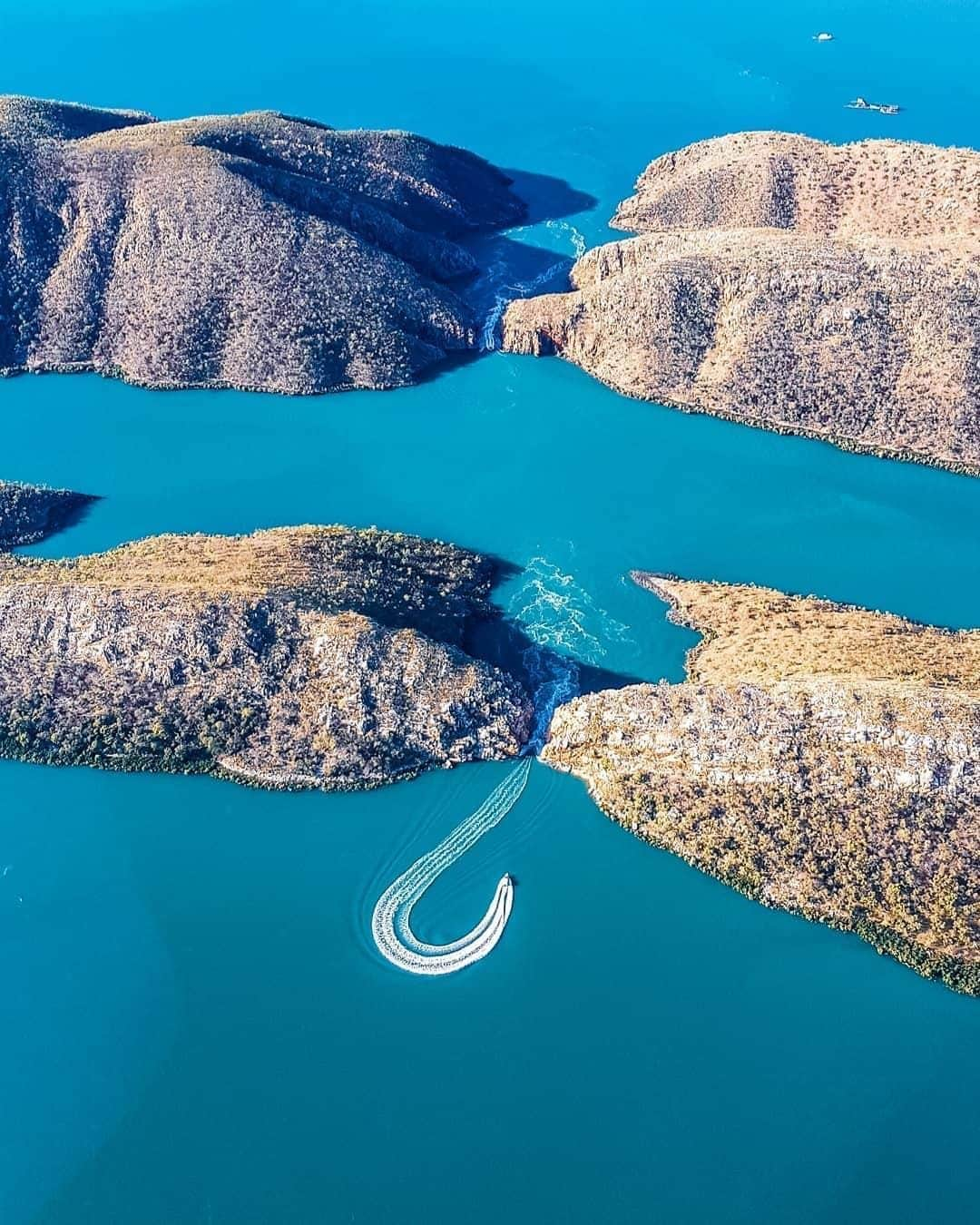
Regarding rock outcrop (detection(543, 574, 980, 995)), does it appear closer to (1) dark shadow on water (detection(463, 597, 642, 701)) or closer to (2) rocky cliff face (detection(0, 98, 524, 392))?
(1) dark shadow on water (detection(463, 597, 642, 701))

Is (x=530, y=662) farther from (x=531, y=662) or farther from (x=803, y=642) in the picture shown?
(x=803, y=642)

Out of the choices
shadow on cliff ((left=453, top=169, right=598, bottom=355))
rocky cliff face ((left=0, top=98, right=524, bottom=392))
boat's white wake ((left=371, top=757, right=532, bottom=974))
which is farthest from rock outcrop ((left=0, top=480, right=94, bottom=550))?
boat's white wake ((left=371, top=757, right=532, bottom=974))

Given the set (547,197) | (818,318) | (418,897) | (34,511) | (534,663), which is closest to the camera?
(418,897)

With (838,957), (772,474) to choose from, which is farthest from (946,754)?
(772,474)

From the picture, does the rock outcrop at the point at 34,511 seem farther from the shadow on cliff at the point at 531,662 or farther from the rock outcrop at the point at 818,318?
the rock outcrop at the point at 818,318

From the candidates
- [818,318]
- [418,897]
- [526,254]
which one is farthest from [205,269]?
[418,897]

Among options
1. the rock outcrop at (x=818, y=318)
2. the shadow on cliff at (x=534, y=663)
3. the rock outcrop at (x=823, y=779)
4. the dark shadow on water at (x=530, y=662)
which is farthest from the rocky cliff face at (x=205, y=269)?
the rock outcrop at (x=823, y=779)
